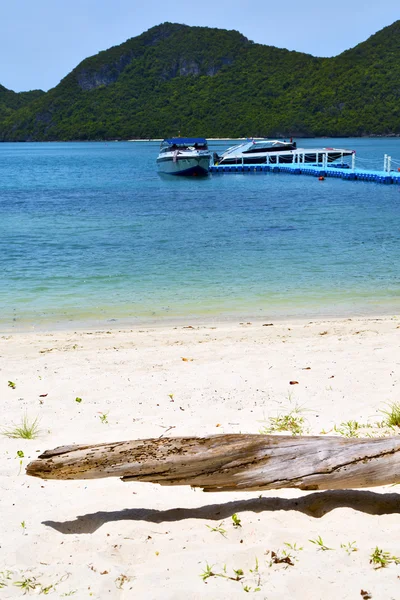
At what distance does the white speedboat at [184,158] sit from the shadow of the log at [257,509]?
46555 mm

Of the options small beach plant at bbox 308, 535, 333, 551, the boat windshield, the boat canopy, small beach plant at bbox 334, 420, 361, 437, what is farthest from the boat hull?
small beach plant at bbox 308, 535, 333, 551

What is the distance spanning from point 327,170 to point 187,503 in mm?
44639

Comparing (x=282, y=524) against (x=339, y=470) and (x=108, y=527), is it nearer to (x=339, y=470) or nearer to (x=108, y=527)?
(x=339, y=470)

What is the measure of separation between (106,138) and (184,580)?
19021cm

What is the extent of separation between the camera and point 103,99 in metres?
199

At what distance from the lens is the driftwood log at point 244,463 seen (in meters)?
3.72

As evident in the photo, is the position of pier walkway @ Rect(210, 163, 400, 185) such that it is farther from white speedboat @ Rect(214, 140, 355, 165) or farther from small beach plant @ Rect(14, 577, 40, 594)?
small beach plant @ Rect(14, 577, 40, 594)

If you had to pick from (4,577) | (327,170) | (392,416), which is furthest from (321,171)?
(4,577)

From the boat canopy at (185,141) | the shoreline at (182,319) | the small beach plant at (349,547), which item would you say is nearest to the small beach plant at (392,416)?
the small beach plant at (349,547)

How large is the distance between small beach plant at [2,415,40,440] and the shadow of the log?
52.5 inches

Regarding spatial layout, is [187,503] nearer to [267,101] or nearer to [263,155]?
[263,155]

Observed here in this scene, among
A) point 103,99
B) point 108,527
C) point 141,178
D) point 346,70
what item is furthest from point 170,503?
point 103,99

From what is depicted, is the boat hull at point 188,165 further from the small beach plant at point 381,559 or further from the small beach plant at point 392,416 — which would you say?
the small beach plant at point 381,559

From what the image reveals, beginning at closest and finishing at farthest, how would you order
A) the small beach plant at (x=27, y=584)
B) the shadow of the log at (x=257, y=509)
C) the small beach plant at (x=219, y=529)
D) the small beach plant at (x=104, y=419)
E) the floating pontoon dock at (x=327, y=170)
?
1. the small beach plant at (x=27, y=584)
2. the small beach plant at (x=219, y=529)
3. the shadow of the log at (x=257, y=509)
4. the small beach plant at (x=104, y=419)
5. the floating pontoon dock at (x=327, y=170)
